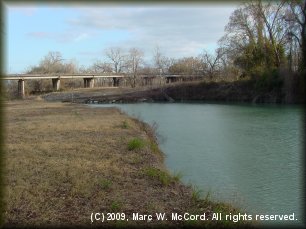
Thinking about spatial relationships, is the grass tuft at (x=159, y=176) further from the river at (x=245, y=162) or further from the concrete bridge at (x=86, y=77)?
the concrete bridge at (x=86, y=77)

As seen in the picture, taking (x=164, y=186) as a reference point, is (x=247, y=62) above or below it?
above

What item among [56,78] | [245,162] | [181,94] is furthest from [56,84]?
[245,162]

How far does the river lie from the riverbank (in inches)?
1278

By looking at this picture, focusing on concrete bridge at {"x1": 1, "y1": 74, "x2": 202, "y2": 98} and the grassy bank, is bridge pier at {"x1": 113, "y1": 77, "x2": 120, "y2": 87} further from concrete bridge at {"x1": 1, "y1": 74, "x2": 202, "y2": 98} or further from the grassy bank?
the grassy bank

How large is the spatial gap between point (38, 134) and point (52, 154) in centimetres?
602

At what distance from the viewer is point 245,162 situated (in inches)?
655

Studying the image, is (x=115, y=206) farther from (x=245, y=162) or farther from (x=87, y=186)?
(x=245, y=162)

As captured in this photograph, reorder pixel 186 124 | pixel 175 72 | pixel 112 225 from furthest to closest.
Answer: pixel 175 72 < pixel 186 124 < pixel 112 225

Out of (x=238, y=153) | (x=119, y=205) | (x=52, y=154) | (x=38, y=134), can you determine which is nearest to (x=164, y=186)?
(x=119, y=205)

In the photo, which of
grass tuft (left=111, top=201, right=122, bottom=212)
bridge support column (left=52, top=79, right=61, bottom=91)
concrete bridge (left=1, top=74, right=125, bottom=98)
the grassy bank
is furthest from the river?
bridge support column (left=52, top=79, right=61, bottom=91)

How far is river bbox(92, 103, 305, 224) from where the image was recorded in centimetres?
1111

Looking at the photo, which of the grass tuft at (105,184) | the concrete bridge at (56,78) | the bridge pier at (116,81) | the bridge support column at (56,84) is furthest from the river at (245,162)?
the bridge pier at (116,81)

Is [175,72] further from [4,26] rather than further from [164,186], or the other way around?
[4,26]

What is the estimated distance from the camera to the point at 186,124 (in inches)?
1230
